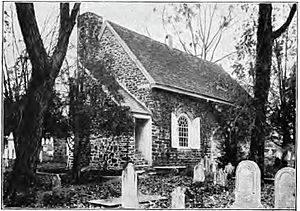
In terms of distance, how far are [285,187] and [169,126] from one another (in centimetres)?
88

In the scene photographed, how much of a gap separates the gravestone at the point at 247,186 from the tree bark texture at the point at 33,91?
Result: 4.50 feet

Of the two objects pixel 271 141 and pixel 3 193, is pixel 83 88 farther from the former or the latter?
pixel 271 141

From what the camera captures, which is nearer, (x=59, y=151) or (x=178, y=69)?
(x=59, y=151)

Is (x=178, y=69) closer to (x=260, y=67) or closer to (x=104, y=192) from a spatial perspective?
(x=260, y=67)

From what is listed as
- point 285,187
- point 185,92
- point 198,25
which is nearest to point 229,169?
point 285,187

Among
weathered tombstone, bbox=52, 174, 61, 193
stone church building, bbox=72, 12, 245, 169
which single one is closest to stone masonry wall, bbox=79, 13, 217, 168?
stone church building, bbox=72, 12, 245, 169

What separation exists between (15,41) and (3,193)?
40.4 inches

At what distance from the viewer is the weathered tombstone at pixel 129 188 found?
3311 mm

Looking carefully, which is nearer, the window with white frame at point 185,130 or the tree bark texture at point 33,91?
the tree bark texture at point 33,91

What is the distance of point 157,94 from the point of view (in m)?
3.46

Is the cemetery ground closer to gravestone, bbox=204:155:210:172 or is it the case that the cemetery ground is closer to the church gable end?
gravestone, bbox=204:155:210:172

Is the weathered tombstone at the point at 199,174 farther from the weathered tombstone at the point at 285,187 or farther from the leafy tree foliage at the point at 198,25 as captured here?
the leafy tree foliage at the point at 198,25

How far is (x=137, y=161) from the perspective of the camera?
3.36 metres

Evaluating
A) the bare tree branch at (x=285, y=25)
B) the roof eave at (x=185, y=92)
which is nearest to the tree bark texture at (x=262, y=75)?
the bare tree branch at (x=285, y=25)
